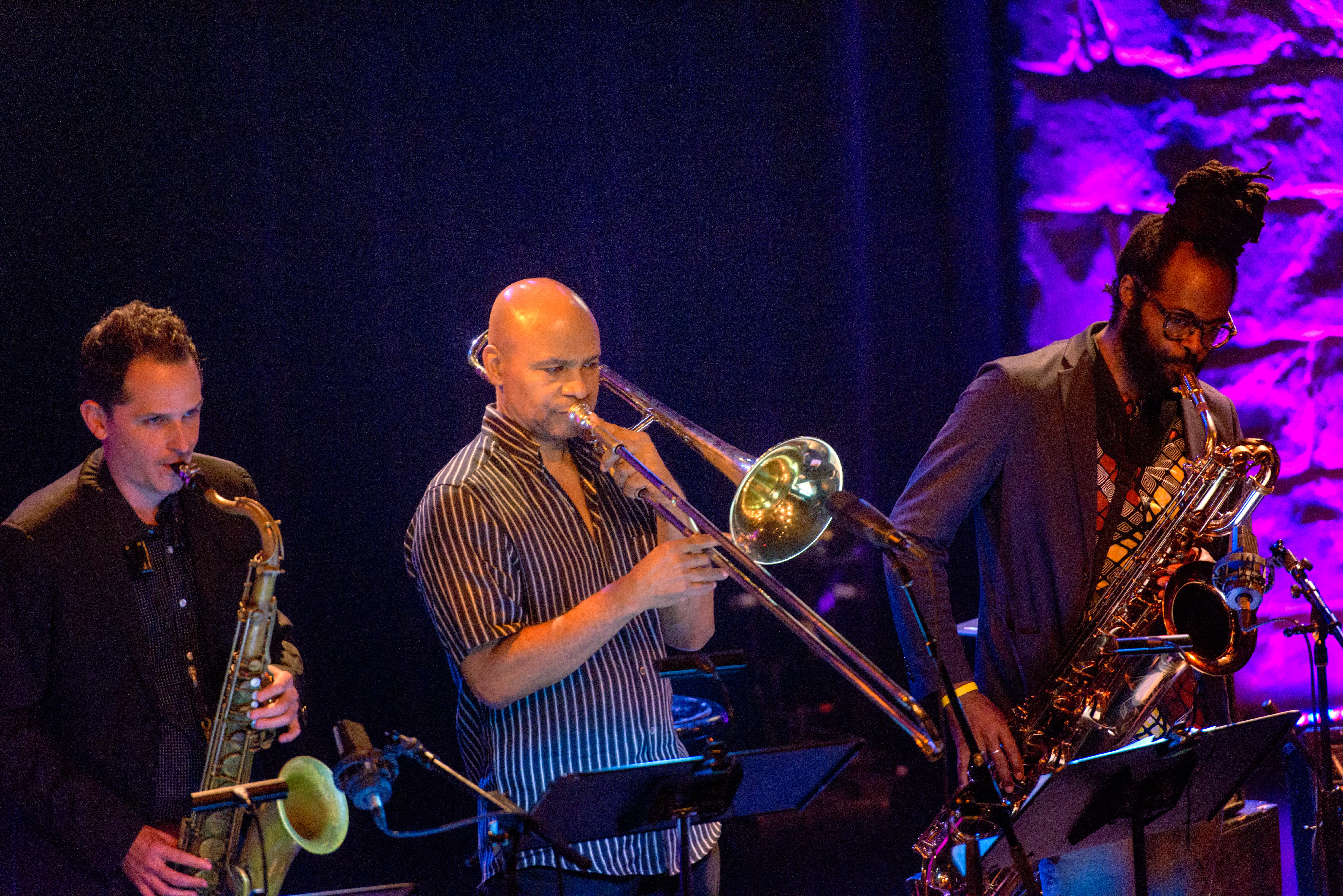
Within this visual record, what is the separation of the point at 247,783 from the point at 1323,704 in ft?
9.02

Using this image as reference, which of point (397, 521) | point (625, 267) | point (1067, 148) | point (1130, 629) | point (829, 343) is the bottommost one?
point (1130, 629)

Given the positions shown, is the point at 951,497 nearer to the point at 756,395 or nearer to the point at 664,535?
the point at 664,535

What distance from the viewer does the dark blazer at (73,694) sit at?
2574 millimetres

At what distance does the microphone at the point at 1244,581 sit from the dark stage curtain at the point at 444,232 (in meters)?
1.82

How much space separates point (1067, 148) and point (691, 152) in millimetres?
1543

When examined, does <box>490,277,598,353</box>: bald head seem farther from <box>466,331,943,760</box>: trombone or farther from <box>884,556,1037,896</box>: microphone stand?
<box>884,556,1037,896</box>: microphone stand

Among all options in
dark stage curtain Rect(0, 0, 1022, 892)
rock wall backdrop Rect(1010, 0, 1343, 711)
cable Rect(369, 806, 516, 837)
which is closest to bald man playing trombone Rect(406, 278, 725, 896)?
cable Rect(369, 806, 516, 837)

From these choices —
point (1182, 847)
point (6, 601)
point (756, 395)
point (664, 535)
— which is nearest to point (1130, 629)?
point (1182, 847)

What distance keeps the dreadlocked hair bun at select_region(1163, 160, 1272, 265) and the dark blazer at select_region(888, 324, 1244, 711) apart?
1.43 feet

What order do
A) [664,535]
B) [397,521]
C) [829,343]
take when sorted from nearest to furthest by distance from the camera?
[664,535] < [397,521] < [829,343]

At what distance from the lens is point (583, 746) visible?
2631 millimetres

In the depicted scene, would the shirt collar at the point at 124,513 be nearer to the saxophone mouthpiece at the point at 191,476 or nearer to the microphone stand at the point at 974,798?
the saxophone mouthpiece at the point at 191,476

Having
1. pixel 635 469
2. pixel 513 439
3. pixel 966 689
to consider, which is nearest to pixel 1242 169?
pixel 966 689

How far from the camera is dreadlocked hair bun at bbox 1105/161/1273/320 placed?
Result: 3104mm
